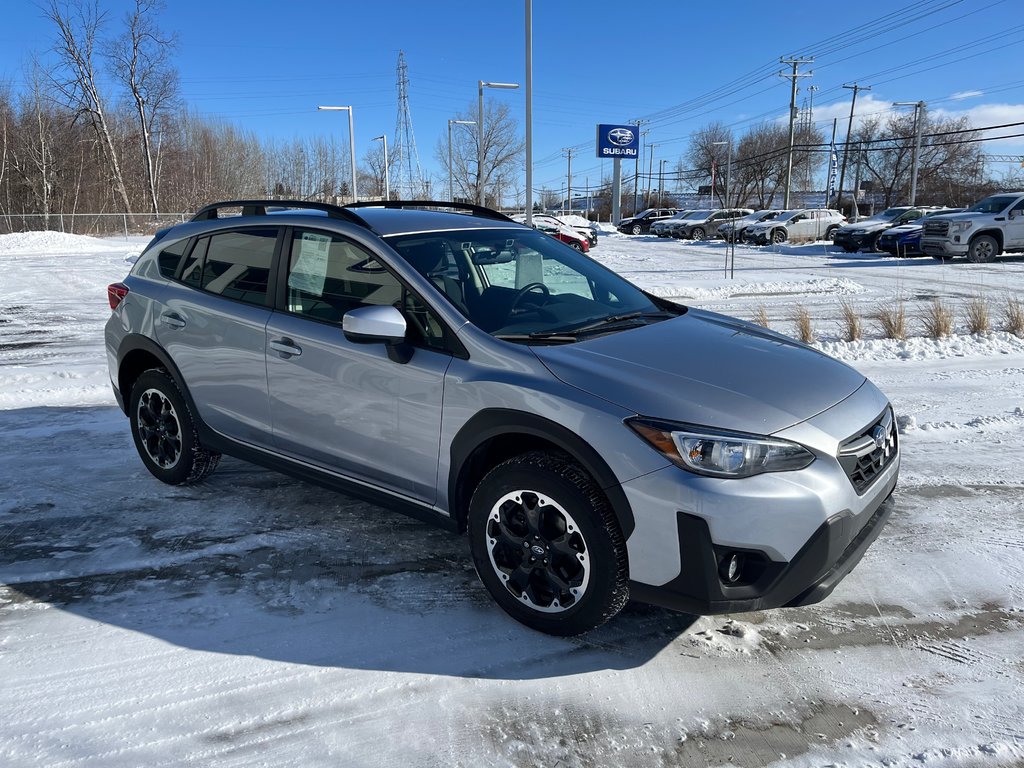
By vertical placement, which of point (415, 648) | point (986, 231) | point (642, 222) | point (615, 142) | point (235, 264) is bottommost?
point (415, 648)

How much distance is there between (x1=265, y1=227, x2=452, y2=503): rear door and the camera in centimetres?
350

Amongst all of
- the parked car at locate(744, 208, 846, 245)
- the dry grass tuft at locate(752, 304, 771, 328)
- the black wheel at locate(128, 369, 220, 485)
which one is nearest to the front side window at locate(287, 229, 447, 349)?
the black wheel at locate(128, 369, 220, 485)

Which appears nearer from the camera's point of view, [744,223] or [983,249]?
[983,249]

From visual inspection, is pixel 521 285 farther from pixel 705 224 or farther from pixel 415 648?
pixel 705 224

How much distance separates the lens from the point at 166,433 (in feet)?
16.0

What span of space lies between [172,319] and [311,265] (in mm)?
1179

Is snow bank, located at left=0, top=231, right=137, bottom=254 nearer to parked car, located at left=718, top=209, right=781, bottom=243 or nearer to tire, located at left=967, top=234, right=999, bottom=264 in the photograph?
parked car, located at left=718, top=209, right=781, bottom=243

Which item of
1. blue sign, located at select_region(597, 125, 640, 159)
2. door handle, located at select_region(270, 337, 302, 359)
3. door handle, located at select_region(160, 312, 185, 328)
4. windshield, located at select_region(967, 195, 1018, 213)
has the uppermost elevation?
blue sign, located at select_region(597, 125, 640, 159)

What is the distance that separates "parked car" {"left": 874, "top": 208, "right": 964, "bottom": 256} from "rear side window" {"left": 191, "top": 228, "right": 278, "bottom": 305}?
80.7 ft

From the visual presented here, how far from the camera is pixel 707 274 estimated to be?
20406 millimetres

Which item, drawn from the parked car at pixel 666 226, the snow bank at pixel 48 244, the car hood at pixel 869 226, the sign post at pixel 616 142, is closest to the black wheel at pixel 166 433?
the car hood at pixel 869 226

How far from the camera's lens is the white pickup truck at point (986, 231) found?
2177 centimetres

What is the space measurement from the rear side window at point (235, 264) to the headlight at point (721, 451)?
2549 mm

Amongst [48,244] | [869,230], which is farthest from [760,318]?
[48,244]
